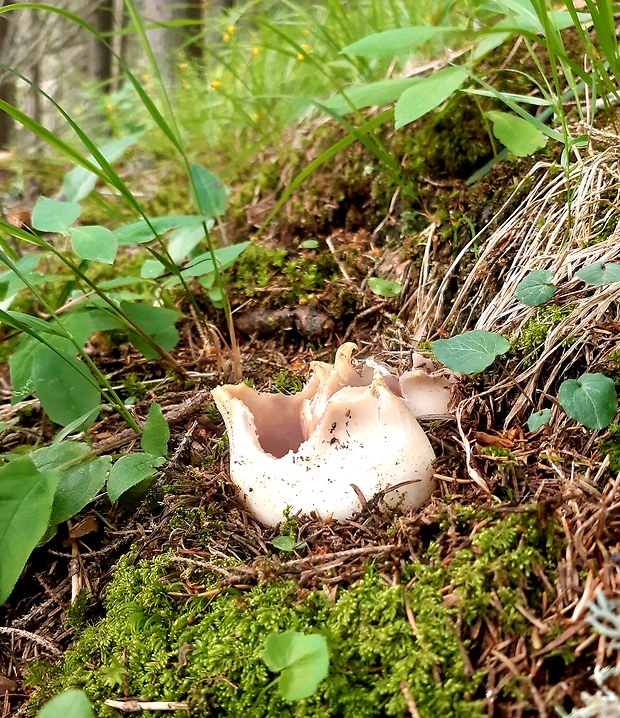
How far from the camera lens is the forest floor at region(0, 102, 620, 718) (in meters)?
1.10

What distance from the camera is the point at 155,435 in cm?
165

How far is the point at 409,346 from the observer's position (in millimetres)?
1971

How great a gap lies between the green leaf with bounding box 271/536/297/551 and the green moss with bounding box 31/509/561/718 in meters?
0.09

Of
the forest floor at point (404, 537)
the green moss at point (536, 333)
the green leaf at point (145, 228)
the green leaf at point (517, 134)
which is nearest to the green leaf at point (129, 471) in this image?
the forest floor at point (404, 537)

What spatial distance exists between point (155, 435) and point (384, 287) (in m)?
1.09

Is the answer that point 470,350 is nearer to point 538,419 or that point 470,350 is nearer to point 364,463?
point 538,419

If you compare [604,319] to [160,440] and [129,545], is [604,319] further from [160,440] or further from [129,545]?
[129,545]

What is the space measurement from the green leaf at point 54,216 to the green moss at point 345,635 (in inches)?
48.5

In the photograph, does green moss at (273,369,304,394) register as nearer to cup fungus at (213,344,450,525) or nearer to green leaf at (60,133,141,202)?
cup fungus at (213,344,450,525)

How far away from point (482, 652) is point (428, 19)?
2992 mm

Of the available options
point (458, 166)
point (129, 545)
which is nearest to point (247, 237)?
point (458, 166)

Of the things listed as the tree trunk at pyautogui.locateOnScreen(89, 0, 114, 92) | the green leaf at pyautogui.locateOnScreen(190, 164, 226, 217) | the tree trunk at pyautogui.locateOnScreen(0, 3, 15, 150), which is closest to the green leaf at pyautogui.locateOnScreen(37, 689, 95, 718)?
the green leaf at pyautogui.locateOnScreen(190, 164, 226, 217)

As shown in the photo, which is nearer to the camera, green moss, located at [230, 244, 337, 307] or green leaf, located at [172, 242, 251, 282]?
green leaf, located at [172, 242, 251, 282]

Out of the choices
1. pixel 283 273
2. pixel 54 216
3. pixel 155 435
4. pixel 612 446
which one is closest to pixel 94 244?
pixel 54 216
